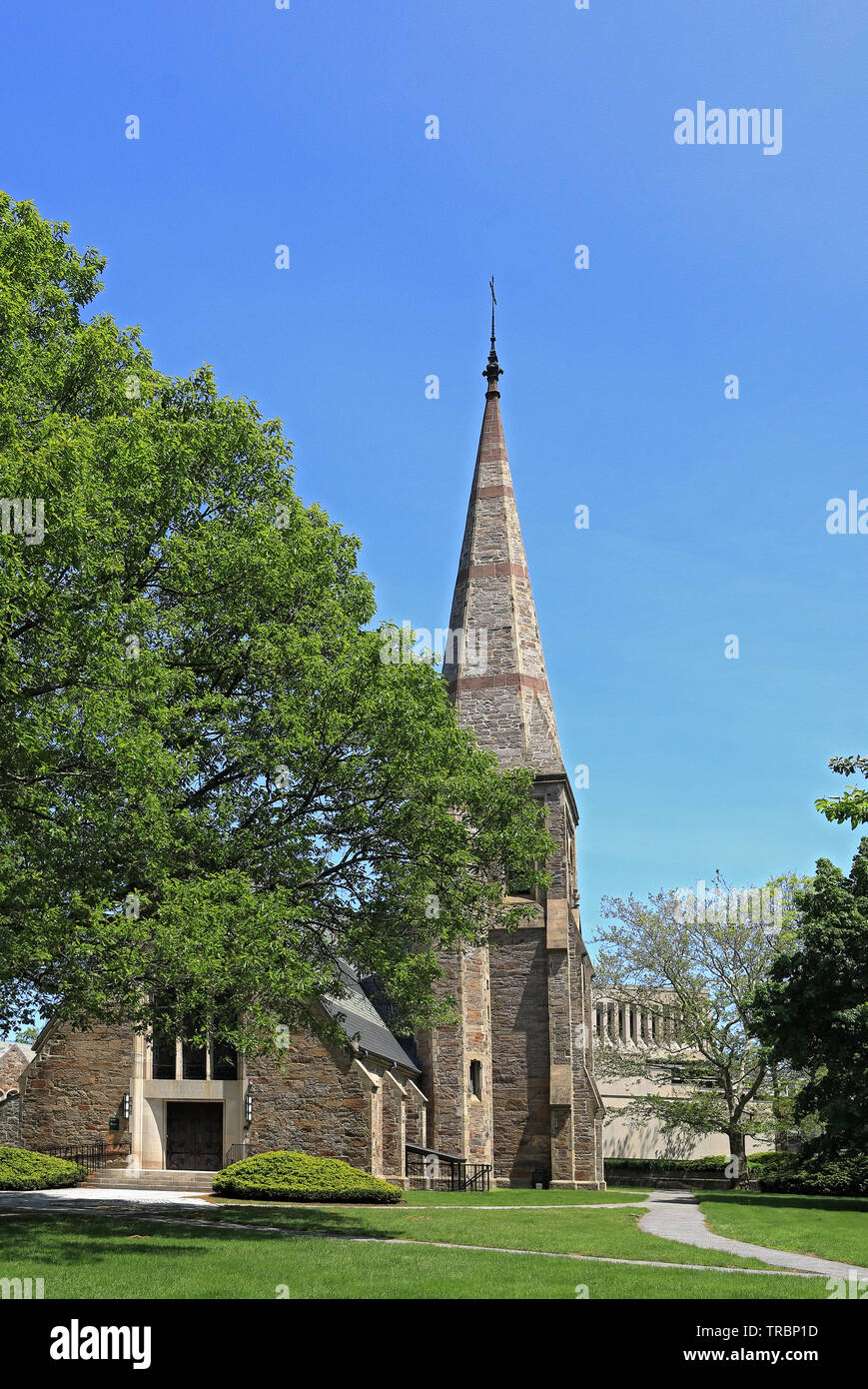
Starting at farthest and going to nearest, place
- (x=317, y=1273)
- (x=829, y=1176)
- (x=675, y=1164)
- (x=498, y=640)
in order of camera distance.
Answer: (x=675, y=1164)
(x=498, y=640)
(x=829, y=1176)
(x=317, y=1273)

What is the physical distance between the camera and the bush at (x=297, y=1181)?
2536cm

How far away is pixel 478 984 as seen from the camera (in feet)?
120

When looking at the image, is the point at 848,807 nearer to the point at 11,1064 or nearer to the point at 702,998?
the point at 702,998

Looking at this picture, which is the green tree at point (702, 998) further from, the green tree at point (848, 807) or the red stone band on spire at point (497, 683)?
the green tree at point (848, 807)

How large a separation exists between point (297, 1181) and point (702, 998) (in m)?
24.6

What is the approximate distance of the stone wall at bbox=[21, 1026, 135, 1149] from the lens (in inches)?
1212

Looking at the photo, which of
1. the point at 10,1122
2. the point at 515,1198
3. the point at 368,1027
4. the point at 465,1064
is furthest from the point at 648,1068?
the point at 10,1122

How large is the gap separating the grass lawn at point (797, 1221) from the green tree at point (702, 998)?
330 inches

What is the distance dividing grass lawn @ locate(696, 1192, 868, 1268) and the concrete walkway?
30cm

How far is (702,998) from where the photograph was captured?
46281mm

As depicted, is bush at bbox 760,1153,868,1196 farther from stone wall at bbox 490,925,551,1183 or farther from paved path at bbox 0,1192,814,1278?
paved path at bbox 0,1192,814,1278

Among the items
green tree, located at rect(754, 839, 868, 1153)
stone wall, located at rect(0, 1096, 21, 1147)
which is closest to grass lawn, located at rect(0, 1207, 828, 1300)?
stone wall, located at rect(0, 1096, 21, 1147)
